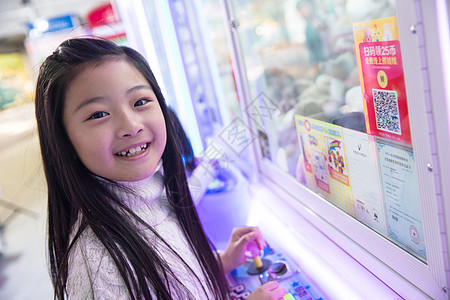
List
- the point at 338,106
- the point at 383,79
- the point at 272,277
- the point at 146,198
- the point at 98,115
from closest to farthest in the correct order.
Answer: the point at 383,79 → the point at 98,115 → the point at 146,198 → the point at 272,277 → the point at 338,106

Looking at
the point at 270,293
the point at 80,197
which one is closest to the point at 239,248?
the point at 270,293

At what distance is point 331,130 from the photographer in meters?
0.89

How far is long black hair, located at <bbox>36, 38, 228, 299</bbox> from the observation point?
2.47 ft

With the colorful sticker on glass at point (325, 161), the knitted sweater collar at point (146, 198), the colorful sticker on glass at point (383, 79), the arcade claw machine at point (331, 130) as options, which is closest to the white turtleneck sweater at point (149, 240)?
the knitted sweater collar at point (146, 198)

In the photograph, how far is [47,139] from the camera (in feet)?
2.63

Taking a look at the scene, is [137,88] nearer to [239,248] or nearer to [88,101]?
[88,101]

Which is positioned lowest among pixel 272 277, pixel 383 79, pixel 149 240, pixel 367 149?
pixel 272 277

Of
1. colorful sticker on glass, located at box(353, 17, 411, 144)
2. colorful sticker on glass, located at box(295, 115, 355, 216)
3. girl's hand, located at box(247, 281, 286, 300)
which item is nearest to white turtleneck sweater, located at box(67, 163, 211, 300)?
girl's hand, located at box(247, 281, 286, 300)

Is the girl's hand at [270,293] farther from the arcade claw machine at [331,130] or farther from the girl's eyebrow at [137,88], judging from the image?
the girl's eyebrow at [137,88]

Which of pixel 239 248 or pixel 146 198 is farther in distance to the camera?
pixel 239 248

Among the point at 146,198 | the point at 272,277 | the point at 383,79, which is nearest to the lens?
the point at 383,79

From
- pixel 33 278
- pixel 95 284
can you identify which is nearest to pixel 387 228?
pixel 95 284

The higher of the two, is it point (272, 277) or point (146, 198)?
point (146, 198)

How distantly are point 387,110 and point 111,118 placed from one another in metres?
0.53
